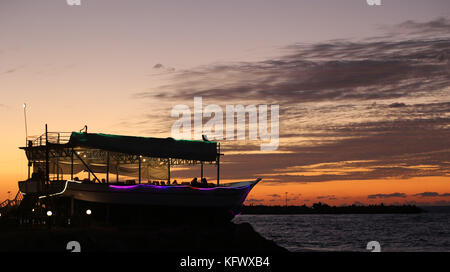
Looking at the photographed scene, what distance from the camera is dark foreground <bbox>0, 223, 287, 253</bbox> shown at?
130ft

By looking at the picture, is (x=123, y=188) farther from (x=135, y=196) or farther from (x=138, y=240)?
(x=138, y=240)

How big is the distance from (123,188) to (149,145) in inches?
207

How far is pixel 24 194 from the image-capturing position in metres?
55.5

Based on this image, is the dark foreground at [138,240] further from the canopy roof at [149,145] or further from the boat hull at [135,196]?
the canopy roof at [149,145]

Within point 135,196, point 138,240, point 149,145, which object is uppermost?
point 149,145

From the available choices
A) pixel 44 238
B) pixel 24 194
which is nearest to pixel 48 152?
pixel 24 194

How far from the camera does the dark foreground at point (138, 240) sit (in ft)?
130

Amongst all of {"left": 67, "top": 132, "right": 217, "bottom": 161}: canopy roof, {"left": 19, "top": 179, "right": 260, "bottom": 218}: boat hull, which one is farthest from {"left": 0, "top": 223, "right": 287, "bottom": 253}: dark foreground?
{"left": 67, "top": 132, "right": 217, "bottom": 161}: canopy roof

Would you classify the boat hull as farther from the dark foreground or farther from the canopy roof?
the dark foreground

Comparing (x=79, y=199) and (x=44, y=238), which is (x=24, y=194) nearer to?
(x=79, y=199)

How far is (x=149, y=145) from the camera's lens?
57.2m

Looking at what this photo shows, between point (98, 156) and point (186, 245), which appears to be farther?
point (98, 156)

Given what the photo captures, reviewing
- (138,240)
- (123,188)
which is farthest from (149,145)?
(138,240)
